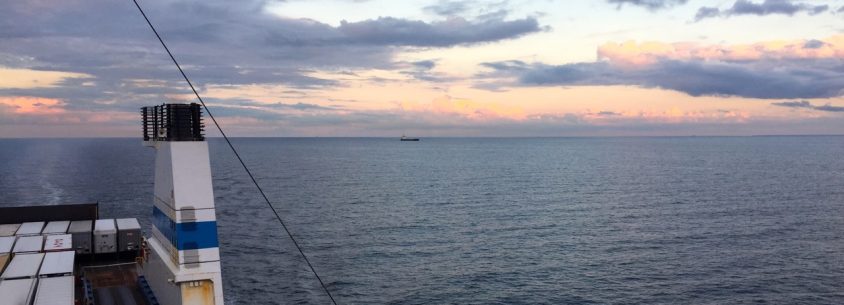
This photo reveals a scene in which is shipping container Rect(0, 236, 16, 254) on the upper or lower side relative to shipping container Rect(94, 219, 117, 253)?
upper

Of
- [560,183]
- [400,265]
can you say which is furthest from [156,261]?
[560,183]

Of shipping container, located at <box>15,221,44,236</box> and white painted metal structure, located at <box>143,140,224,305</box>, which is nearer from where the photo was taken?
white painted metal structure, located at <box>143,140,224,305</box>

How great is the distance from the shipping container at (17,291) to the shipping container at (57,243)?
884 centimetres

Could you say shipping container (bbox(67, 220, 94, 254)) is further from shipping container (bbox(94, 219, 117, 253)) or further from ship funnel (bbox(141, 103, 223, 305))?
ship funnel (bbox(141, 103, 223, 305))

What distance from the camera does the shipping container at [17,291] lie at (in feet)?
72.0

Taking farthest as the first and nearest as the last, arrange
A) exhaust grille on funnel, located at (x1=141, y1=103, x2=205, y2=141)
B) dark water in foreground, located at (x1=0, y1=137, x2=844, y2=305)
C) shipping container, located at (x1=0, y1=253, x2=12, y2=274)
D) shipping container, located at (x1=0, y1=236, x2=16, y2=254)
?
1. dark water in foreground, located at (x1=0, y1=137, x2=844, y2=305)
2. shipping container, located at (x1=0, y1=236, x2=16, y2=254)
3. shipping container, located at (x1=0, y1=253, x2=12, y2=274)
4. exhaust grille on funnel, located at (x1=141, y1=103, x2=205, y2=141)

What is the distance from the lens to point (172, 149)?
24.8 m

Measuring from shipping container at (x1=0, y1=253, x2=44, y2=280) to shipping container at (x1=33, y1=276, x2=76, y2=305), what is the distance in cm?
202

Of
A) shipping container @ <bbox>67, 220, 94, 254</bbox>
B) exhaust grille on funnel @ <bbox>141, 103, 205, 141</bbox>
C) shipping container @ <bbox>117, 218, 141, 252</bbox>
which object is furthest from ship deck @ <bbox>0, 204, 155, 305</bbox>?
exhaust grille on funnel @ <bbox>141, 103, 205, 141</bbox>

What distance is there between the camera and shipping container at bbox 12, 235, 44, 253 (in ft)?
A: 105

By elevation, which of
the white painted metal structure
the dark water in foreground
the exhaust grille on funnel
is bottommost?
the dark water in foreground

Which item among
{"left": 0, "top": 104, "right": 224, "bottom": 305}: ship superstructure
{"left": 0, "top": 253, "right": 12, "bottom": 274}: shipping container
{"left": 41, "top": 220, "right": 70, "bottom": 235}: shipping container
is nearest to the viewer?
{"left": 0, "top": 104, "right": 224, "bottom": 305}: ship superstructure

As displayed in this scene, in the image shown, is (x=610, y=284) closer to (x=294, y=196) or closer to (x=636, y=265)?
(x=636, y=265)

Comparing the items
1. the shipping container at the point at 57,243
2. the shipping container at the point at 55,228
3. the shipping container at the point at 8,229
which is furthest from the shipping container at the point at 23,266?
the shipping container at the point at 8,229
